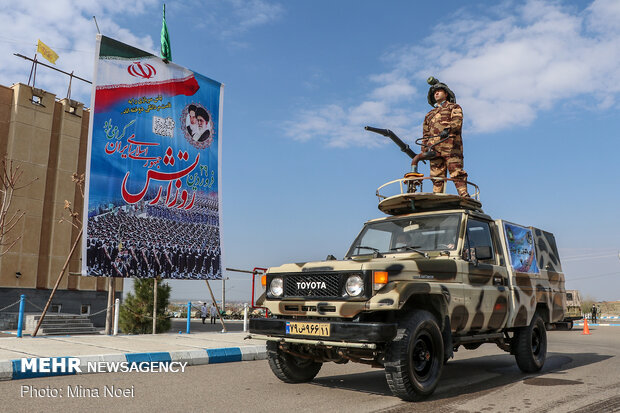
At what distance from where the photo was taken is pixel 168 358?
809cm

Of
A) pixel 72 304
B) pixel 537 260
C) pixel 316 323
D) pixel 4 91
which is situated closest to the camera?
pixel 316 323

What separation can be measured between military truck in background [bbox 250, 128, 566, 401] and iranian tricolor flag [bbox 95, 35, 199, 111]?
8601 millimetres

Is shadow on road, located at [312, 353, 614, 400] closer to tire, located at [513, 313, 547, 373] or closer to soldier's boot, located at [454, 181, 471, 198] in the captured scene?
tire, located at [513, 313, 547, 373]

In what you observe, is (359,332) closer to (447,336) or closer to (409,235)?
(447,336)

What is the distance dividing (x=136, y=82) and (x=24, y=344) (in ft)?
24.3

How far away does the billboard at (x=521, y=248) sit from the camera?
775 cm

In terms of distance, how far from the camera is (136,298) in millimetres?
20344

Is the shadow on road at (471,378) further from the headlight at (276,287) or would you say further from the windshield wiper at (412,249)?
the windshield wiper at (412,249)

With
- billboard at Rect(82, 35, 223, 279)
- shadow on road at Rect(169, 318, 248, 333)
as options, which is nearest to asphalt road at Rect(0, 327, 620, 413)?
billboard at Rect(82, 35, 223, 279)

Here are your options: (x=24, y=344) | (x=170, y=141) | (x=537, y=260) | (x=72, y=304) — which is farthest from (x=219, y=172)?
(x=72, y=304)

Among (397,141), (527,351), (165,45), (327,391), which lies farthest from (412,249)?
(165,45)

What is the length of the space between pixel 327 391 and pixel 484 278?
2.65 m

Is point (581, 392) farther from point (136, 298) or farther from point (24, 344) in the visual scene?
point (136, 298)

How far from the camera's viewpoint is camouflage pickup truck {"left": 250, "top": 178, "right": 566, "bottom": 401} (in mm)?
5355
